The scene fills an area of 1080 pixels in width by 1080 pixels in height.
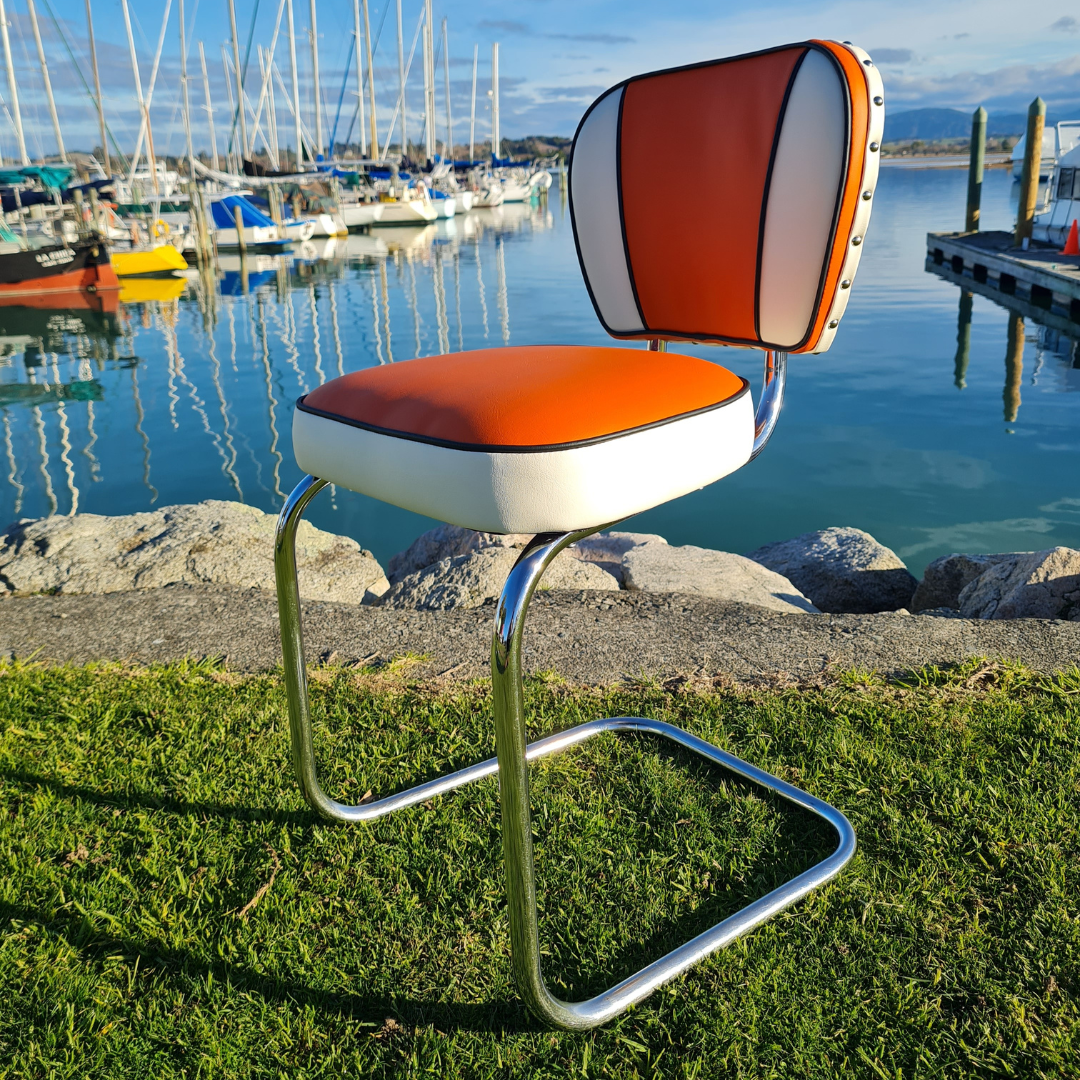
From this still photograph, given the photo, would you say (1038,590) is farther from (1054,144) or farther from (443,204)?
(443,204)

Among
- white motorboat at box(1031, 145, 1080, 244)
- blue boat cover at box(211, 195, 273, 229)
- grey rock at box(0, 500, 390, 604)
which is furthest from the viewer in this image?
blue boat cover at box(211, 195, 273, 229)

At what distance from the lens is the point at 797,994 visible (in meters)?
1.39

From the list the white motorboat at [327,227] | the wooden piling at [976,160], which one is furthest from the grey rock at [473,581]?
the white motorboat at [327,227]

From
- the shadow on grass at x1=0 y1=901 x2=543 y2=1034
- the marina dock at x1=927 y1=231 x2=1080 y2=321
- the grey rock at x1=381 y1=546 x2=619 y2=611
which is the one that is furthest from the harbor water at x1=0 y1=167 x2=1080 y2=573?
the grey rock at x1=381 y1=546 x2=619 y2=611

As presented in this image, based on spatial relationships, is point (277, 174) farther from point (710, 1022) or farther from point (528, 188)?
point (710, 1022)

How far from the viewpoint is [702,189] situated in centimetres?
147

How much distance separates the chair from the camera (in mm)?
1063

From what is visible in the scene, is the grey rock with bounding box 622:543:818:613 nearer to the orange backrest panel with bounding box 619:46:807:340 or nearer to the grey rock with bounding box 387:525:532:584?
A: the grey rock with bounding box 387:525:532:584

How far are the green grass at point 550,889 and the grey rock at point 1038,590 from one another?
111 cm

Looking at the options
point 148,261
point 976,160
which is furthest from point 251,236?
point 976,160

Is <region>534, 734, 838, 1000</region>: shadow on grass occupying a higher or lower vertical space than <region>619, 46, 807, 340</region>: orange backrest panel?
lower

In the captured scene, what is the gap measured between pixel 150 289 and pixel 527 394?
21.9m

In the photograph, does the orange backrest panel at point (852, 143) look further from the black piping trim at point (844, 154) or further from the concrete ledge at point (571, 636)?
the concrete ledge at point (571, 636)

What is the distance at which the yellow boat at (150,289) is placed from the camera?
756 inches
